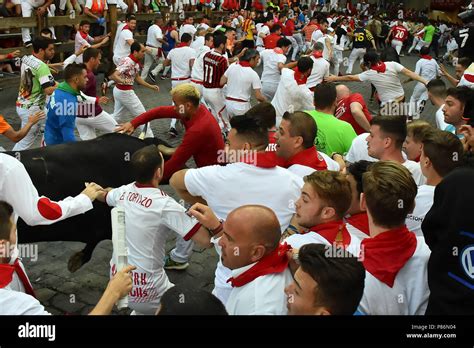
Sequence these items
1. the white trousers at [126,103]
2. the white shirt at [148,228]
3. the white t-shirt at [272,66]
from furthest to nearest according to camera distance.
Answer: the white t-shirt at [272,66], the white trousers at [126,103], the white shirt at [148,228]

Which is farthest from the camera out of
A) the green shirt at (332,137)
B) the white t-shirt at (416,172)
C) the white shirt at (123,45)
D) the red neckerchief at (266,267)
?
the white shirt at (123,45)

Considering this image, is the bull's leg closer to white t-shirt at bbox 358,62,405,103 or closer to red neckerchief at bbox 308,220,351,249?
red neckerchief at bbox 308,220,351,249

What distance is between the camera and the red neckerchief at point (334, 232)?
294 cm

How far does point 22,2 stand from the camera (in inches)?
491

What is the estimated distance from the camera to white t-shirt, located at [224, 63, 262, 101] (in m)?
8.95

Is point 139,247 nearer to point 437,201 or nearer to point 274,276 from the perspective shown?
point 274,276

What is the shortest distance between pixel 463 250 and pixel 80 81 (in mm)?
4910

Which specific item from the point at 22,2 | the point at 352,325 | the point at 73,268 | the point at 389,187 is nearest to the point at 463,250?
the point at 389,187

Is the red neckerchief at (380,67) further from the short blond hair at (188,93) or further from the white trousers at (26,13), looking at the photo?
the white trousers at (26,13)

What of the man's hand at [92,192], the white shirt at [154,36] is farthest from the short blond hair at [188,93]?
the white shirt at [154,36]

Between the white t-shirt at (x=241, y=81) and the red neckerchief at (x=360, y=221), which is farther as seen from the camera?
the white t-shirt at (x=241, y=81)

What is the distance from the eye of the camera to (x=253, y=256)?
8.67 ft

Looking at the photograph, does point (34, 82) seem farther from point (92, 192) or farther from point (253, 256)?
point (253, 256)

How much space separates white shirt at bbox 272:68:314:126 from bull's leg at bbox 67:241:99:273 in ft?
12.2
